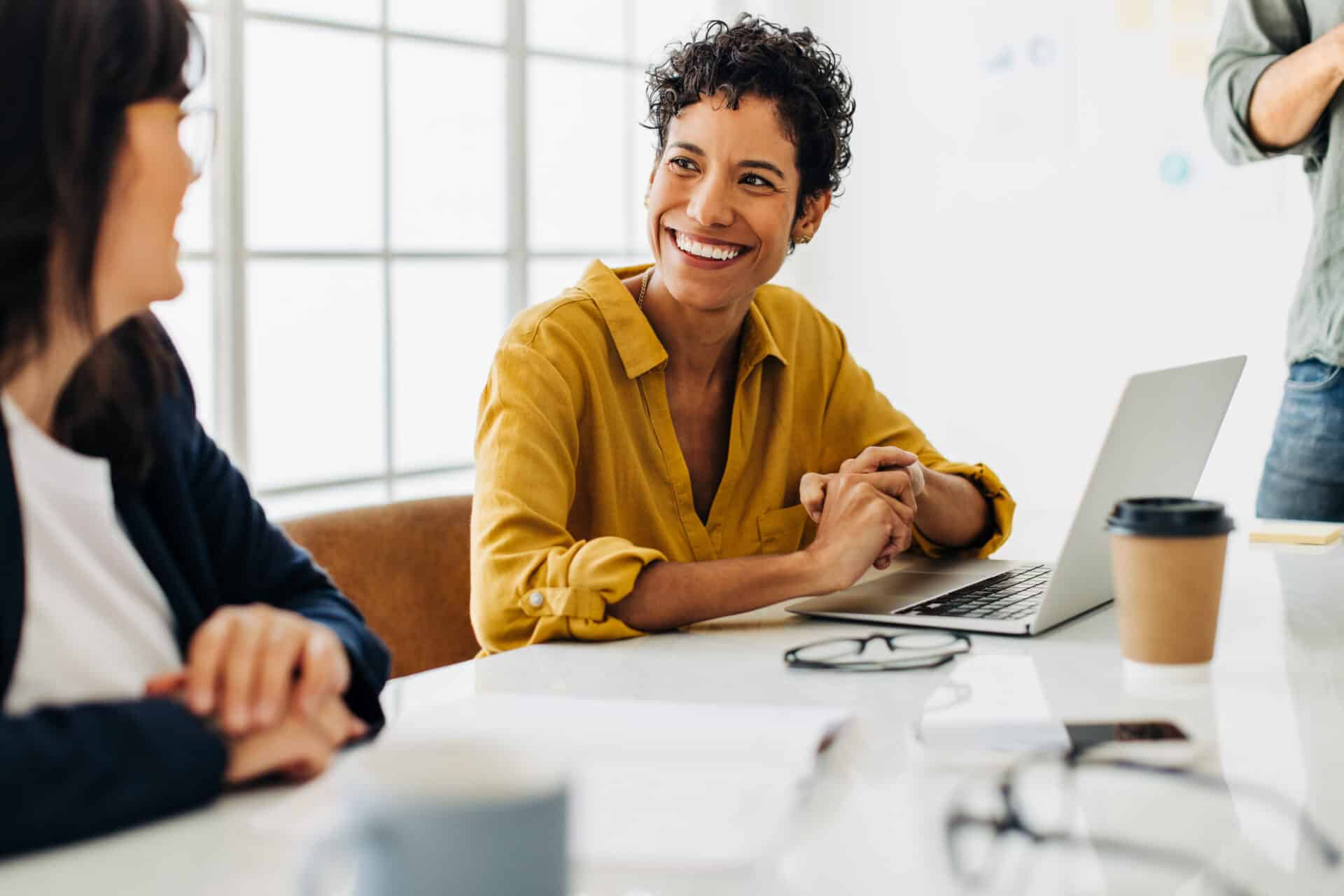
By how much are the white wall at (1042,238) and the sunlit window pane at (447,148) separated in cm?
104

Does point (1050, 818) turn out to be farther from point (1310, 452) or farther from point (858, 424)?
point (1310, 452)

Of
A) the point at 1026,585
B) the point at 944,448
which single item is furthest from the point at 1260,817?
the point at 944,448

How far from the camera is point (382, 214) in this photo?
3.13 meters

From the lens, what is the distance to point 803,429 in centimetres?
189

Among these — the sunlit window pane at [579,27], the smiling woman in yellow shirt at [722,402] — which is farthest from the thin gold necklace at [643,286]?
the sunlit window pane at [579,27]

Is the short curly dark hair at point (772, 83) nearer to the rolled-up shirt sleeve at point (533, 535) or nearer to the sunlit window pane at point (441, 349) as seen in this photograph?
the rolled-up shirt sleeve at point (533, 535)

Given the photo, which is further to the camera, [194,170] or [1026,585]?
[1026,585]

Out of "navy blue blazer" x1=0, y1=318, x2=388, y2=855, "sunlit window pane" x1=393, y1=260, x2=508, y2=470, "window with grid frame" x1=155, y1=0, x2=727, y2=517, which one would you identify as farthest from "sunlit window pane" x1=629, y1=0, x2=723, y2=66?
"navy blue blazer" x1=0, y1=318, x2=388, y2=855

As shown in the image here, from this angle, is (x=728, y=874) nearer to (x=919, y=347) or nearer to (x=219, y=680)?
(x=219, y=680)

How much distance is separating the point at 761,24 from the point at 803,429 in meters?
0.52

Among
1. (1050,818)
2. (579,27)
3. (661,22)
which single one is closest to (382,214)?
(579,27)

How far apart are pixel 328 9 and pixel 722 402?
5.22 ft

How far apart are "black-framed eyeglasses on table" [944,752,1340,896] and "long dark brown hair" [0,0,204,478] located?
24.2 inches

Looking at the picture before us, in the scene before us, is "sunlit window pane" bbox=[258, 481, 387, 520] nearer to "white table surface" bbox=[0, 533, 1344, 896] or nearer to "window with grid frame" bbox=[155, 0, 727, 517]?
"window with grid frame" bbox=[155, 0, 727, 517]
